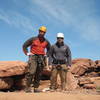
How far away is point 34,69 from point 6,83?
14.5 ft

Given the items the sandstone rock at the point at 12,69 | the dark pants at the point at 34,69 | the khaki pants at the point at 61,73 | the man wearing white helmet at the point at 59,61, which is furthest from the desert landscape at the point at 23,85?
the dark pants at the point at 34,69

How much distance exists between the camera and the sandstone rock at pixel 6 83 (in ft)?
45.3

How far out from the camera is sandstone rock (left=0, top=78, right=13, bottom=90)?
13803mm

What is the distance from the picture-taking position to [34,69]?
400 inches

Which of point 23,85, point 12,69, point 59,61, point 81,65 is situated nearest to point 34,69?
point 59,61

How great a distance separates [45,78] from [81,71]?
6.46 meters

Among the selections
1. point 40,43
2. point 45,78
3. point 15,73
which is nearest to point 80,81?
point 45,78

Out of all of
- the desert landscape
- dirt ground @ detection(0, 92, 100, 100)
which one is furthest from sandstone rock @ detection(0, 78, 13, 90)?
dirt ground @ detection(0, 92, 100, 100)

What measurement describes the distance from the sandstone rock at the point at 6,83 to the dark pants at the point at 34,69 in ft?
12.1

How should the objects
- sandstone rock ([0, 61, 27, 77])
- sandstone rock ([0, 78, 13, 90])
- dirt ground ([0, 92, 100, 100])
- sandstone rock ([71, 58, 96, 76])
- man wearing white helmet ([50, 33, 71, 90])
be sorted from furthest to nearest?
sandstone rock ([71, 58, 96, 76]) → sandstone rock ([0, 61, 27, 77]) → sandstone rock ([0, 78, 13, 90]) → man wearing white helmet ([50, 33, 71, 90]) → dirt ground ([0, 92, 100, 100])

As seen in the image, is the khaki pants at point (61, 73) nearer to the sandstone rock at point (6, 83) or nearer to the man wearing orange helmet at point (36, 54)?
the man wearing orange helmet at point (36, 54)

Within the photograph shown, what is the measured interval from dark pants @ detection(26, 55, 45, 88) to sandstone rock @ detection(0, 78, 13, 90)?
368 cm

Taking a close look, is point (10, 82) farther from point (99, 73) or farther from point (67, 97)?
point (99, 73)

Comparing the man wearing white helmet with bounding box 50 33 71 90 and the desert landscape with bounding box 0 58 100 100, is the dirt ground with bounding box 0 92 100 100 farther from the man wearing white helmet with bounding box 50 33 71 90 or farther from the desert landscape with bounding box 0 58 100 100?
the man wearing white helmet with bounding box 50 33 71 90
